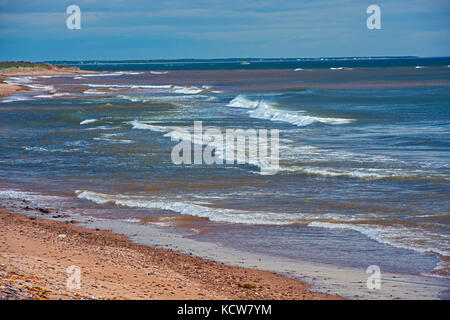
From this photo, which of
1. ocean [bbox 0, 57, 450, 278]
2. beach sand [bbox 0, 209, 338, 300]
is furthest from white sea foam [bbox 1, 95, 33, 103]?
beach sand [bbox 0, 209, 338, 300]

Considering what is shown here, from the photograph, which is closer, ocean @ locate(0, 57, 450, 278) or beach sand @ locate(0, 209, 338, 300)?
beach sand @ locate(0, 209, 338, 300)

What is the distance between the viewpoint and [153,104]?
45.3 m

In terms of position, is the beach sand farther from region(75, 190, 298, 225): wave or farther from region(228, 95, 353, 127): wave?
region(228, 95, 353, 127): wave

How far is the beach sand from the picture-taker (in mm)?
7340

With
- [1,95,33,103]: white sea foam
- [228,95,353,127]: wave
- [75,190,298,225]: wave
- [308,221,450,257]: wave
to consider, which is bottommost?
[308,221,450,257]: wave

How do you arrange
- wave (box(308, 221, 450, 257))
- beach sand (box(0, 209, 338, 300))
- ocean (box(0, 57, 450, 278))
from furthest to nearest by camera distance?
ocean (box(0, 57, 450, 278))
wave (box(308, 221, 450, 257))
beach sand (box(0, 209, 338, 300))

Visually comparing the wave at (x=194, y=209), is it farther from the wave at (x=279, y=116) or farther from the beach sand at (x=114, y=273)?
the wave at (x=279, y=116)

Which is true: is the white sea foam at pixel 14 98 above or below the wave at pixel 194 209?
above

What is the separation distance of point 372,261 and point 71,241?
18.2ft

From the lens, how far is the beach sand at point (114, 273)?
7.34 meters

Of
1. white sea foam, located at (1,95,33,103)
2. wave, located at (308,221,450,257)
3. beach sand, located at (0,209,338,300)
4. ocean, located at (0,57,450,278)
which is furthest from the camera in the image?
white sea foam, located at (1,95,33,103)

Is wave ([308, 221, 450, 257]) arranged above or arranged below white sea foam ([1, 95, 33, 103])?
below

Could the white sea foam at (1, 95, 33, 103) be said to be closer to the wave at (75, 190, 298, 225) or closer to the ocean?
the ocean

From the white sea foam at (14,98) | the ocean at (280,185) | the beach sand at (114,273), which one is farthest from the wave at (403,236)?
the white sea foam at (14,98)
